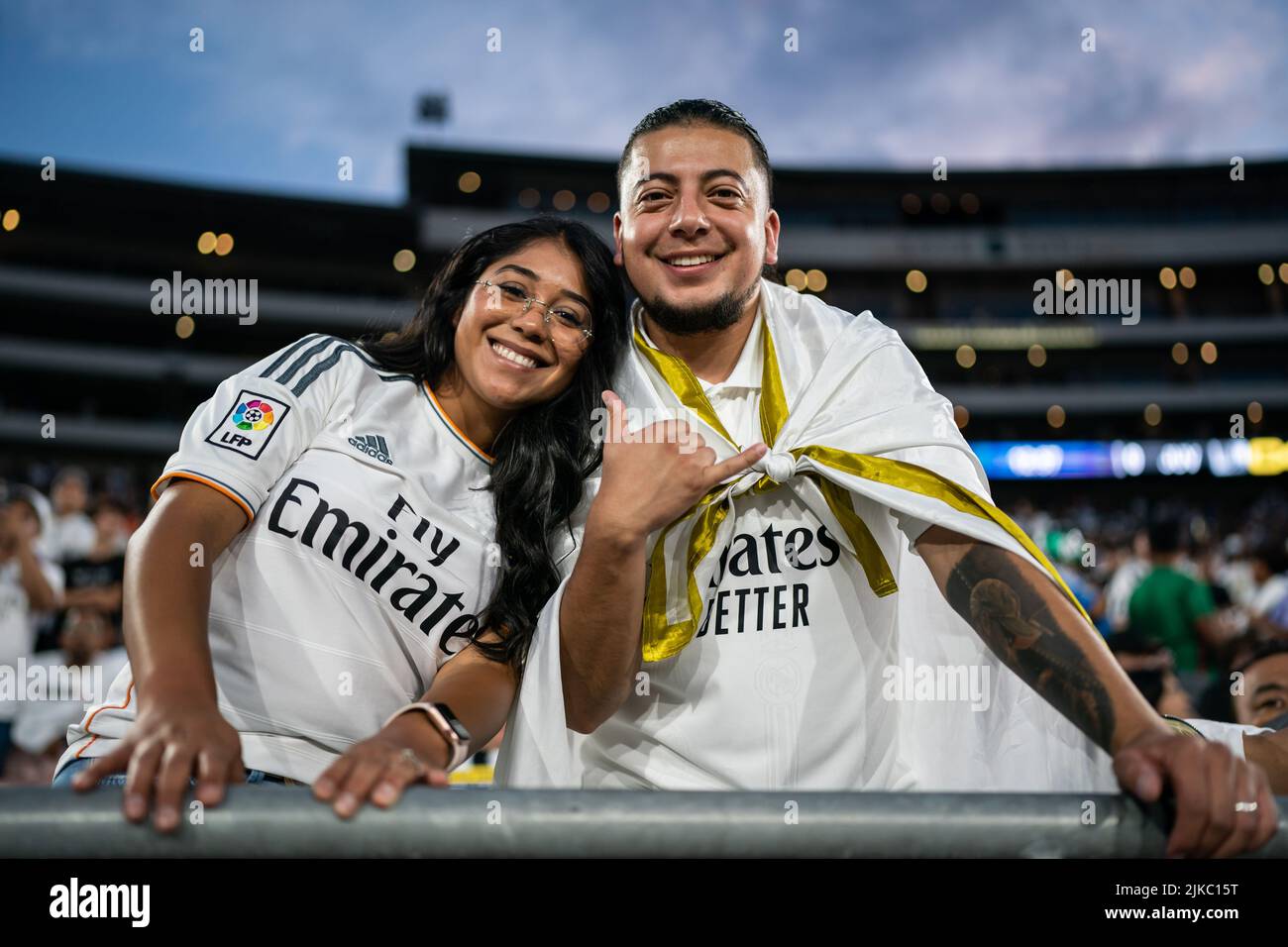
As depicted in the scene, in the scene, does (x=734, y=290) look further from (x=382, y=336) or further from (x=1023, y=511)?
(x=1023, y=511)

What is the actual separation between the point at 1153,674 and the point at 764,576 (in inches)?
142

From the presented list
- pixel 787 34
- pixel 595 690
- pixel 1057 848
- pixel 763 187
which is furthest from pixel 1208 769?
pixel 787 34

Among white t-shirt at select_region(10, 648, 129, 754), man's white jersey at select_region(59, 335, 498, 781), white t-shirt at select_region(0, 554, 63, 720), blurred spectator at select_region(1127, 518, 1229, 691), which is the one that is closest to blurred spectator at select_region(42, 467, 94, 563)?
white t-shirt at select_region(0, 554, 63, 720)

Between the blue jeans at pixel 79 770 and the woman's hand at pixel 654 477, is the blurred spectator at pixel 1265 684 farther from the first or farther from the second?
the blue jeans at pixel 79 770

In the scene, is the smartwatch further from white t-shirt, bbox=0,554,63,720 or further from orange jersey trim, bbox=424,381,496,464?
white t-shirt, bbox=0,554,63,720

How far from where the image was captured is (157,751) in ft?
3.87

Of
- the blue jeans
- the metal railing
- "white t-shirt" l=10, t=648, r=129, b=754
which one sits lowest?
"white t-shirt" l=10, t=648, r=129, b=754

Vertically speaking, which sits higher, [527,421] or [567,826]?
[527,421]

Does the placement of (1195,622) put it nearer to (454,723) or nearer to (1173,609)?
(1173,609)

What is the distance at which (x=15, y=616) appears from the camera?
550 centimetres

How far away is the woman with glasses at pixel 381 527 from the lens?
1552 mm

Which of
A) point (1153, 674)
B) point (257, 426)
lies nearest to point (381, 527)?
point (257, 426)

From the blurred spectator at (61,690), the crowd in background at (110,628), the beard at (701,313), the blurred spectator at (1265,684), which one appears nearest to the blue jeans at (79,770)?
the beard at (701,313)

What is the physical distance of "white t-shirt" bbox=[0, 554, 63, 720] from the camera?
17.6ft
